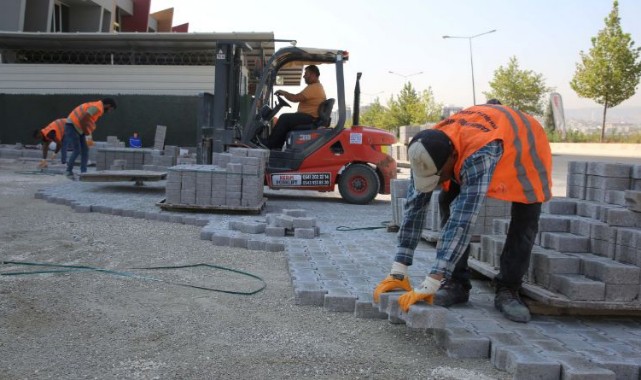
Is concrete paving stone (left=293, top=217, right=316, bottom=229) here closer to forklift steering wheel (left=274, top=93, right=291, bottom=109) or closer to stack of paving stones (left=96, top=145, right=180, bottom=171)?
forklift steering wheel (left=274, top=93, right=291, bottom=109)

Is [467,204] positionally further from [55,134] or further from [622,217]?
[55,134]

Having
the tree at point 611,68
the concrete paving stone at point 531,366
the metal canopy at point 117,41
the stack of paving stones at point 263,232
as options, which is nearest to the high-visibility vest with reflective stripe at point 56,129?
the metal canopy at point 117,41

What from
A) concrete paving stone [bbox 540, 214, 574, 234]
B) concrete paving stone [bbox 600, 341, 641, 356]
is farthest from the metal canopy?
concrete paving stone [bbox 600, 341, 641, 356]

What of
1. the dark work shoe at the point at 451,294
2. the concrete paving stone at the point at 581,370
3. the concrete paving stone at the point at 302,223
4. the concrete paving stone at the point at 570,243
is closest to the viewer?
the concrete paving stone at the point at 581,370

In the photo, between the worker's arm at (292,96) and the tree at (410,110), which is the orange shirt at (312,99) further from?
the tree at (410,110)

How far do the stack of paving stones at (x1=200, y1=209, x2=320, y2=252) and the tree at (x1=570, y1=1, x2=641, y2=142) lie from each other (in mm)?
34541

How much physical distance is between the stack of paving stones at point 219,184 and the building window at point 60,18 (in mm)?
21587

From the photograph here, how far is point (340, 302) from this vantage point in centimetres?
436

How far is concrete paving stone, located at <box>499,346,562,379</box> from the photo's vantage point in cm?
303

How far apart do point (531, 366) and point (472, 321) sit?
0.77m

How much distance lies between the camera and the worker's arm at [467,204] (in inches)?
138

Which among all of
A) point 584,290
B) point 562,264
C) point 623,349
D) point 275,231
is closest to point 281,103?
point 275,231

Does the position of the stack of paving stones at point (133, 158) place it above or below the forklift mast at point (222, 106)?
below

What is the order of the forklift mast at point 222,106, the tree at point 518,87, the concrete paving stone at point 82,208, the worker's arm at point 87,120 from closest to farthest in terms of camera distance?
the concrete paving stone at point 82,208
the forklift mast at point 222,106
the worker's arm at point 87,120
the tree at point 518,87
